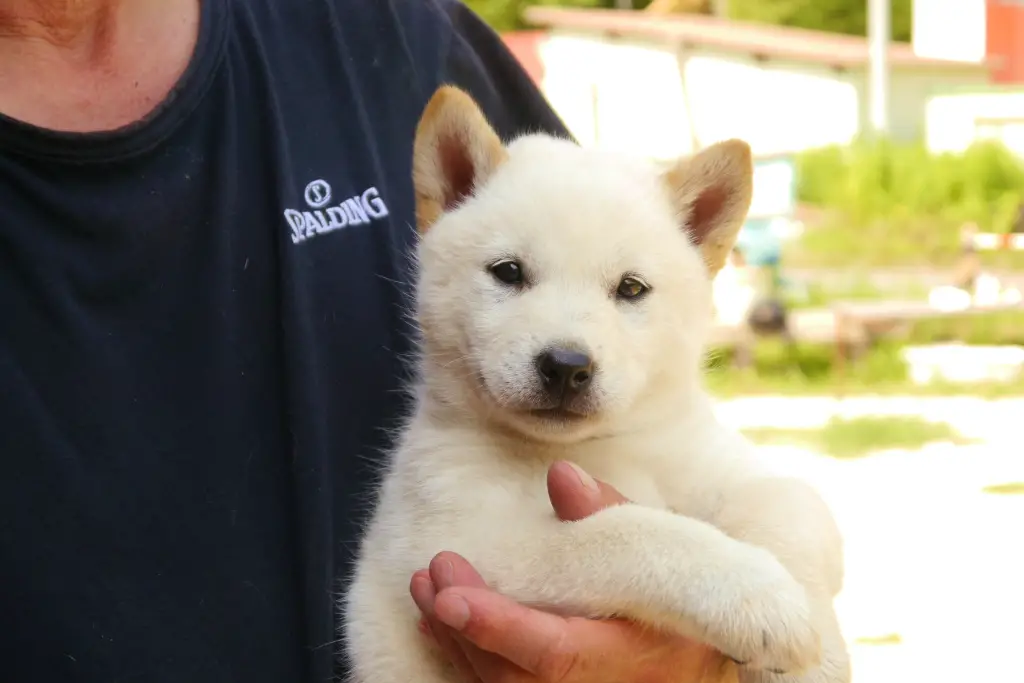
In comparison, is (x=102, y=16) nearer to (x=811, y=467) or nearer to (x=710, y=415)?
(x=710, y=415)

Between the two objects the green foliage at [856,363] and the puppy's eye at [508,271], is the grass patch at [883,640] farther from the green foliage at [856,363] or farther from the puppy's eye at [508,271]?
the green foliage at [856,363]

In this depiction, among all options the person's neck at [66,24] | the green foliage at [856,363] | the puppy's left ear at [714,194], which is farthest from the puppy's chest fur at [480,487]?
the green foliage at [856,363]

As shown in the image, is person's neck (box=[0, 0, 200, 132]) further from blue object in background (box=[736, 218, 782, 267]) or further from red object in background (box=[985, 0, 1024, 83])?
red object in background (box=[985, 0, 1024, 83])

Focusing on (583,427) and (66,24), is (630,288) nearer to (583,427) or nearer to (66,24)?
(583,427)

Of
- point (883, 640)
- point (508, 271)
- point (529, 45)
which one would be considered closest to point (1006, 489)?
point (883, 640)

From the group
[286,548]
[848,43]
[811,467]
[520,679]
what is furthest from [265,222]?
[848,43]

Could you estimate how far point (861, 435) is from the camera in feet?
24.2

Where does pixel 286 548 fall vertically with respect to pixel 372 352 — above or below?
below

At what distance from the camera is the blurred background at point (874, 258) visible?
532cm

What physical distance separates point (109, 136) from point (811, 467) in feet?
18.4

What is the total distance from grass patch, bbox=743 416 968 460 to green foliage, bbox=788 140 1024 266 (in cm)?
355

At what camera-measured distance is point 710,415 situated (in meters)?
1.99

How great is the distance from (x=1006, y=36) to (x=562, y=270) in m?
13.7

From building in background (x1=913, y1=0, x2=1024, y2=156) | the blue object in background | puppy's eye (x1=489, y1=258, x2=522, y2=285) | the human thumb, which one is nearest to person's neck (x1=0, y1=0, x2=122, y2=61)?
puppy's eye (x1=489, y1=258, x2=522, y2=285)
